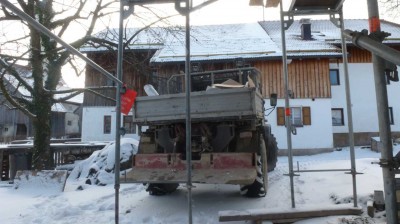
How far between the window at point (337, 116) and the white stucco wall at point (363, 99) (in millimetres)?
236

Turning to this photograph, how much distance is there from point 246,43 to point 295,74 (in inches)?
147

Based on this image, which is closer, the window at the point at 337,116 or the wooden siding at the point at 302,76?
the wooden siding at the point at 302,76

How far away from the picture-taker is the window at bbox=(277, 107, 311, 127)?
2070 centimetres

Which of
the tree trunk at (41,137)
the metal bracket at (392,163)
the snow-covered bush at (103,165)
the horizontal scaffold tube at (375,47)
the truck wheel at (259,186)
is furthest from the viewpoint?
the tree trunk at (41,137)

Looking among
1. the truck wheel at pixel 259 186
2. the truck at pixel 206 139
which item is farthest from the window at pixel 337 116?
the truck at pixel 206 139

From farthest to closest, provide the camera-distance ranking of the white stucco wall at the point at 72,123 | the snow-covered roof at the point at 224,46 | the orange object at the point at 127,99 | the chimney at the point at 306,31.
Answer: the white stucco wall at the point at 72,123 → the chimney at the point at 306,31 → the snow-covered roof at the point at 224,46 → the orange object at the point at 127,99

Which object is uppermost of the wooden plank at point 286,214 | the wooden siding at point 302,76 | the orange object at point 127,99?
the wooden siding at point 302,76

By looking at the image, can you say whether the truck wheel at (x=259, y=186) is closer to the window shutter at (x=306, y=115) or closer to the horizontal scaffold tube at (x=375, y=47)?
the horizontal scaffold tube at (x=375, y=47)

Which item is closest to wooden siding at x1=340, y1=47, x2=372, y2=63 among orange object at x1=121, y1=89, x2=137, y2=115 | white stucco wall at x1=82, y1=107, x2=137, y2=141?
white stucco wall at x1=82, y1=107, x2=137, y2=141

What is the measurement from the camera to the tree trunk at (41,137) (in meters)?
11.4

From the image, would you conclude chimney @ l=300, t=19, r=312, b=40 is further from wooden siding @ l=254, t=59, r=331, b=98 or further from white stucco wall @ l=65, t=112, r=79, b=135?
white stucco wall @ l=65, t=112, r=79, b=135

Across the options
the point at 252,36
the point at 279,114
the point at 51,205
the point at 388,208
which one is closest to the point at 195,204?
the point at 51,205

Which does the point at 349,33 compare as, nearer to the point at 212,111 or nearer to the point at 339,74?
the point at 212,111

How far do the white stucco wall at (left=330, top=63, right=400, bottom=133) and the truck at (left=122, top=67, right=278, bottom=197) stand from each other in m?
18.3
